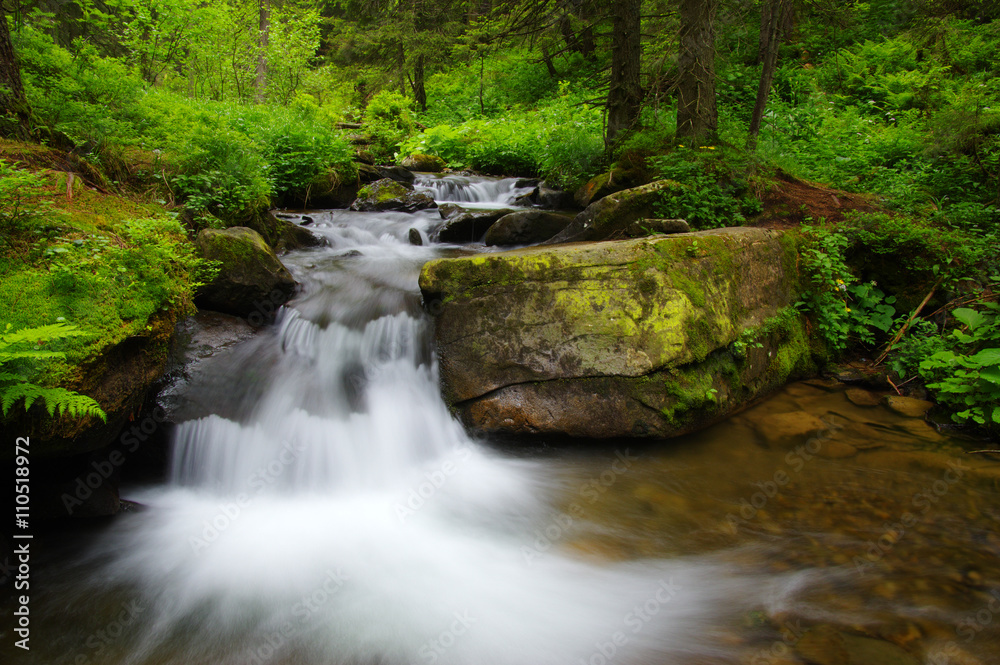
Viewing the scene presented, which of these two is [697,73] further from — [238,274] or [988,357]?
[238,274]

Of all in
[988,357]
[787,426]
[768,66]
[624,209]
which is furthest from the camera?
[768,66]

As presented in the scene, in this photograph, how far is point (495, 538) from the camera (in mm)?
3652

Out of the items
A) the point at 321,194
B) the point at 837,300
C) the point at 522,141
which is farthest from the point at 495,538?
the point at 522,141

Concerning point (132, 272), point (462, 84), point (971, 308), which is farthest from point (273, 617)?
point (462, 84)

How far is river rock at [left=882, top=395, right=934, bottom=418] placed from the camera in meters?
4.70

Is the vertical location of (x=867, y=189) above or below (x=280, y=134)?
below

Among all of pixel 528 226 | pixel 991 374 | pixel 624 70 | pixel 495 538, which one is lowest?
pixel 495 538

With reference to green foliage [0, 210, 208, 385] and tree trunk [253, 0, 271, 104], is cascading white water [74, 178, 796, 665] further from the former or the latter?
tree trunk [253, 0, 271, 104]

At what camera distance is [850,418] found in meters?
4.70

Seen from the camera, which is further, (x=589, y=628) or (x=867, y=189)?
(x=867, y=189)

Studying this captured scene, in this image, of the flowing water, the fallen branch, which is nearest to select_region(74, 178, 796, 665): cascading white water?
the flowing water

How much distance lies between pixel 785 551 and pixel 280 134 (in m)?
9.95

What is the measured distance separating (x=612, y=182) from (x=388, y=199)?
4.35 metres

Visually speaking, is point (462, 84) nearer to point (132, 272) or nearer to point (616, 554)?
point (132, 272)
